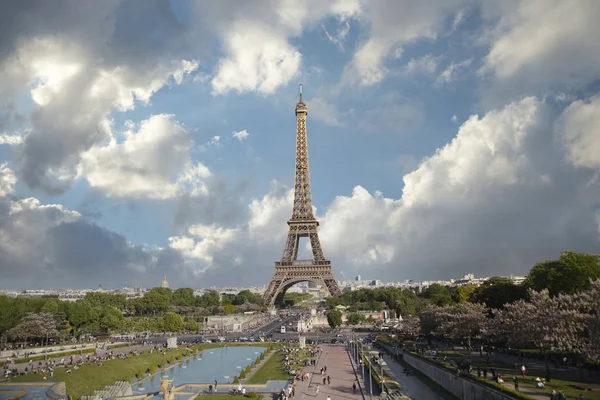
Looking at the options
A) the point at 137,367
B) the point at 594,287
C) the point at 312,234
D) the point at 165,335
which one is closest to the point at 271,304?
the point at 312,234

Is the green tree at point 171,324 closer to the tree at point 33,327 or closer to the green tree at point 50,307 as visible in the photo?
the green tree at point 50,307

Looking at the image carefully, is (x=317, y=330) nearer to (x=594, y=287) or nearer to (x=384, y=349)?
(x=384, y=349)

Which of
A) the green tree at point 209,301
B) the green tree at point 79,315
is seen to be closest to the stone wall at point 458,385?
the green tree at point 79,315

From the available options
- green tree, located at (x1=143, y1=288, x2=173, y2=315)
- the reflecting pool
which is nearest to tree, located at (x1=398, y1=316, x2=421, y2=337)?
the reflecting pool

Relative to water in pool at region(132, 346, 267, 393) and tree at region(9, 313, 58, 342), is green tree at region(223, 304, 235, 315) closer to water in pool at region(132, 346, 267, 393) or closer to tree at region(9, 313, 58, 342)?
Result: water in pool at region(132, 346, 267, 393)

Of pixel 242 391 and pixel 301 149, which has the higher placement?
pixel 301 149

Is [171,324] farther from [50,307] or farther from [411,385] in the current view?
[411,385]

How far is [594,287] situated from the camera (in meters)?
25.9

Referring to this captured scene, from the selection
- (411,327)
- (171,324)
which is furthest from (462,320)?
(171,324)

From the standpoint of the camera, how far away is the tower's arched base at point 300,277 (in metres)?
99.5

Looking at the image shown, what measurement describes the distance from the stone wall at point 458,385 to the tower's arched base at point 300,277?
59.0m

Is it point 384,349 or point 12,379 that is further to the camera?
point 384,349

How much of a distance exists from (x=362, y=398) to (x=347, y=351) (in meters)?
25.2

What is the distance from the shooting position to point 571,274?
44.1 meters
